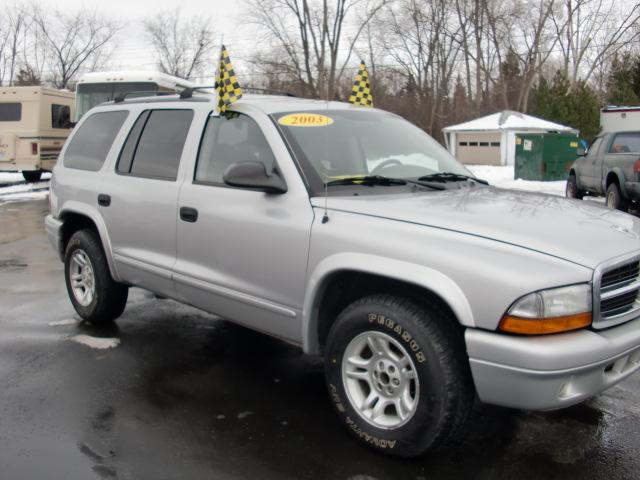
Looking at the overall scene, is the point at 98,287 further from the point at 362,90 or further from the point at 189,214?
the point at 362,90

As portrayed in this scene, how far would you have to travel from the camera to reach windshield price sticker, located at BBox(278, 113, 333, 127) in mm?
3904

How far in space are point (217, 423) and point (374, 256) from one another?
1.32m

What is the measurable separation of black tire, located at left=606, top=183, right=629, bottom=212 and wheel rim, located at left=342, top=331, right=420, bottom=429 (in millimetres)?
10123

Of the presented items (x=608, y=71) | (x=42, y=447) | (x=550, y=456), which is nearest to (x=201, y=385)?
(x=42, y=447)

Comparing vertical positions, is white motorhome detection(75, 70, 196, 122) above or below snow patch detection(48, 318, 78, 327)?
above

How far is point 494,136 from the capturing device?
29.0 meters

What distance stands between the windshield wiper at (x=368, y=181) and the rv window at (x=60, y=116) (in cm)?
1790

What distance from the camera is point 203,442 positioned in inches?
130

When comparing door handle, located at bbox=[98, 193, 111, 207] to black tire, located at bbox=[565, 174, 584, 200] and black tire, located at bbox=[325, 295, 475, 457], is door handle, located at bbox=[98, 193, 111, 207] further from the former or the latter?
black tire, located at bbox=[565, 174, 584, 200]

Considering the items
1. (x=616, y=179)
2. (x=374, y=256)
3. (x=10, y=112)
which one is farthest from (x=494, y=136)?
(x=374, y=256)

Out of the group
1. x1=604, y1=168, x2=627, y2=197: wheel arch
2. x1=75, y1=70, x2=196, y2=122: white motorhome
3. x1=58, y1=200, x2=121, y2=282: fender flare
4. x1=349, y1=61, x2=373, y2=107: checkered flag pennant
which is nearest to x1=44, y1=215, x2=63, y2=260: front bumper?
x1=58, y1=200, x2=121, y2=282: fender flare

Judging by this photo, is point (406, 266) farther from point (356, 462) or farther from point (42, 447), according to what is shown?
point (42, 447)

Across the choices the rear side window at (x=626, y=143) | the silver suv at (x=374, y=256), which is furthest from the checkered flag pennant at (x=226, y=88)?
the rear side window at (x=626, y=143)

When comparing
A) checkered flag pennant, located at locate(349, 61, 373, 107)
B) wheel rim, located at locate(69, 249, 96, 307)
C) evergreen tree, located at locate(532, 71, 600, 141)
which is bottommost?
wheel rim, located at locate(69, 249, 96, 307)
